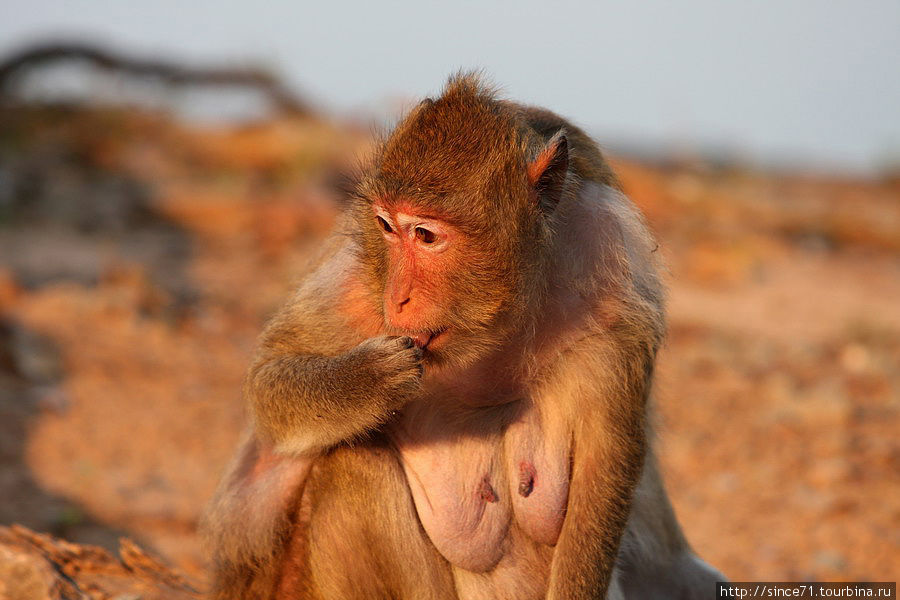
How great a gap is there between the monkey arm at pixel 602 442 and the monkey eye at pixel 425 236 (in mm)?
622

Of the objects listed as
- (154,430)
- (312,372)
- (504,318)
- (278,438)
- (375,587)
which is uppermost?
(504,318)

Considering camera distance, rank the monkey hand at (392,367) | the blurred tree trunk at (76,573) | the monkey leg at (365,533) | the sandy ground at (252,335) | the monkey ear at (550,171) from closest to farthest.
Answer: the monkey hand at (392,367) < the monkey ear at (550,171) < the monkey leg at (365,533) < the blurred tree trunk at (76,573) < the sandy ground at (252,335)

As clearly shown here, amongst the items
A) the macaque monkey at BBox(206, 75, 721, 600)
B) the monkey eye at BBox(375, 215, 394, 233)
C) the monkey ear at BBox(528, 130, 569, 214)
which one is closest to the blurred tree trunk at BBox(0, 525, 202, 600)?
the macaque monkey at BBox(206, 75, 721, 600)

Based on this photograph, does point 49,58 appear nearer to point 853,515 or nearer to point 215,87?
point 215,87

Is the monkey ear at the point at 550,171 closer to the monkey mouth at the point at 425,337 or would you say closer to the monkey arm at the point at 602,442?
the monkey arm at the point at 602,442

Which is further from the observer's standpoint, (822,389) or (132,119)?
(132,119)

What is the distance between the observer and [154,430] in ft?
22.4

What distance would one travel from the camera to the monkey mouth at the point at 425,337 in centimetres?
316

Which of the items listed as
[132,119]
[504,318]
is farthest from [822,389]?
[132,119]

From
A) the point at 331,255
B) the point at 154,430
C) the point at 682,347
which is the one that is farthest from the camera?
the point at 682,347

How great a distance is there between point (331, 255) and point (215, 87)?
43.2ft

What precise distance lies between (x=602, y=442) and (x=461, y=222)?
2.80 feet

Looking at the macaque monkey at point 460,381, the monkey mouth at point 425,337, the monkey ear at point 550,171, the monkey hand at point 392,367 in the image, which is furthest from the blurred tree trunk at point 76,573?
the monkey ear at point 550,171

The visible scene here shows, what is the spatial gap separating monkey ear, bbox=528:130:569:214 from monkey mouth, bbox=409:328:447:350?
53 cm
